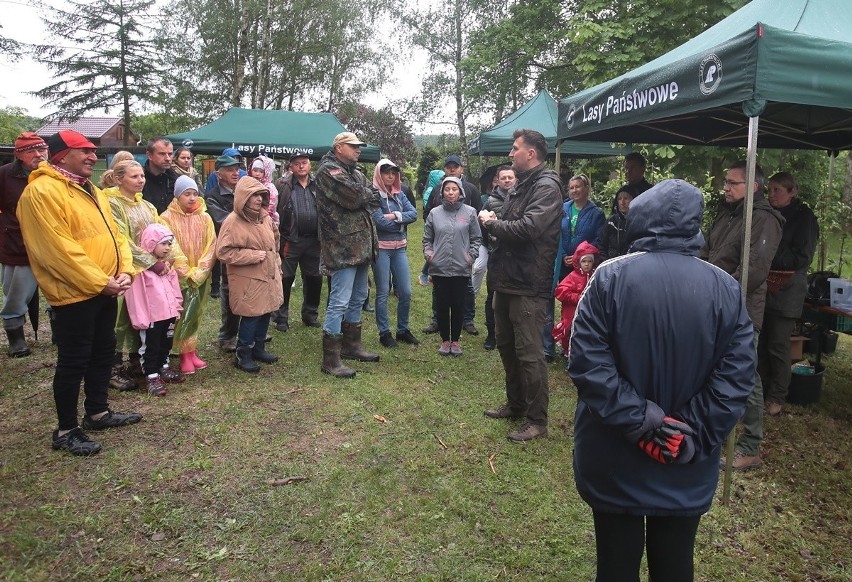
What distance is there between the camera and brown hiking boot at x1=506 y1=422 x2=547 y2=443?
3986mm

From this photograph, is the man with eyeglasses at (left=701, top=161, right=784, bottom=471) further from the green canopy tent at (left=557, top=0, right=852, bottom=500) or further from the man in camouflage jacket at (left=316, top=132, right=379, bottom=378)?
Result: the man in camouflage jacket at (left=316, top=132, right=379, bottom=378)

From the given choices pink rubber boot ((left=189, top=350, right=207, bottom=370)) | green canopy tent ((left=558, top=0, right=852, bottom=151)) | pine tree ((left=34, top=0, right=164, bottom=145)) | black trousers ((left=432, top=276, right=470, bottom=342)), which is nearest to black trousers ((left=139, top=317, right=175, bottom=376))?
pink rubber boot ((left=189, top=350, right=207, bottom=370))

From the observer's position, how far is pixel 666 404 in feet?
6.35

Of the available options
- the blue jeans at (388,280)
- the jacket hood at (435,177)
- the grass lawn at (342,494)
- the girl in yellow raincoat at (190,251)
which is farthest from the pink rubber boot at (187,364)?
the jacket hood at (435,177)

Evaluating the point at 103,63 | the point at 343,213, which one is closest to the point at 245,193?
the point at 343,213

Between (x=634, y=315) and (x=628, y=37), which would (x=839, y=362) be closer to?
(x=634, y=315)

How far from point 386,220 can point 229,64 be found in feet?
73.9

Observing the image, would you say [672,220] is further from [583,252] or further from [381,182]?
[381,182]

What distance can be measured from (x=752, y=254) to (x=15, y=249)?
6.06 metres

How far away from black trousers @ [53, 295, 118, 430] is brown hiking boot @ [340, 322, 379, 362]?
2.30 m

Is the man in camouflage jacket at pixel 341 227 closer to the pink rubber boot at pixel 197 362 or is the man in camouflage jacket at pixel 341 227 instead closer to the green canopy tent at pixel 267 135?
the pink rubber boot at pixel 197 362

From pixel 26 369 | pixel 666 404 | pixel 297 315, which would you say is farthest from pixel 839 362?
pixel 26 369

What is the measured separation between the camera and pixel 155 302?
4289 millimetres

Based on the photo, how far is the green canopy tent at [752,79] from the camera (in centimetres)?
303
